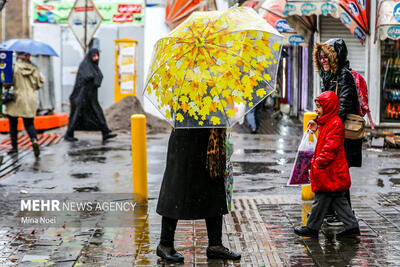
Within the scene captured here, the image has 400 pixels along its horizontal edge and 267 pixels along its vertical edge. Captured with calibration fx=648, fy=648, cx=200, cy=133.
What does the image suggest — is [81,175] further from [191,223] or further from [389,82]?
[389,82]

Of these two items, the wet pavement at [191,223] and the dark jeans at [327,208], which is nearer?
the wet pavement at [191,223]

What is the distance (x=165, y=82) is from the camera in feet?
17.6

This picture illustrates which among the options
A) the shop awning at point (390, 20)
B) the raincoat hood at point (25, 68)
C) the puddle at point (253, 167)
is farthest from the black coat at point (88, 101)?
the shop awning at point (390, 20)

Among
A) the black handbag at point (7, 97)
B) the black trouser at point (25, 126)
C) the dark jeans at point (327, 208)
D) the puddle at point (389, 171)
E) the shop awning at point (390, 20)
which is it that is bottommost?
the puddle at point (389, 171)

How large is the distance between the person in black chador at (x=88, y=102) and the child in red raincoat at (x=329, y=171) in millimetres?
8741

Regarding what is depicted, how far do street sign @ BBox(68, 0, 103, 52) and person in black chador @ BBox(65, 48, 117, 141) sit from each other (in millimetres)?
1258

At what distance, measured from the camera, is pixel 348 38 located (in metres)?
16.7

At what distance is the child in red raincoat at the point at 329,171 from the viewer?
609 cm

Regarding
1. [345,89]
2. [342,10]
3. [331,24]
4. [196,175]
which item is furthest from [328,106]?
[331,24]

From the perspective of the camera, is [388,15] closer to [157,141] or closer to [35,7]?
[157,141]

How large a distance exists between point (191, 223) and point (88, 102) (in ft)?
27.1

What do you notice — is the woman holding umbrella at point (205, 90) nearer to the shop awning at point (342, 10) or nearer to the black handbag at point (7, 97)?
the black handbag at point (7, 97)

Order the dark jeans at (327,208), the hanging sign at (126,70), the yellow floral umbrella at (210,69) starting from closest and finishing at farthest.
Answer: the yellow floral umbrella at (210,69), the dark jeans at (327,208), the hanging sign at (126,70)

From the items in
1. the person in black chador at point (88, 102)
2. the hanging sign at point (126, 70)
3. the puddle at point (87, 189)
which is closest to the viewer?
the puddle at point (87, 189)
